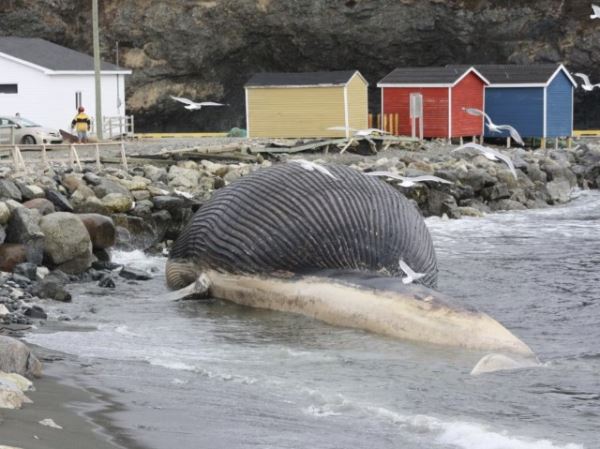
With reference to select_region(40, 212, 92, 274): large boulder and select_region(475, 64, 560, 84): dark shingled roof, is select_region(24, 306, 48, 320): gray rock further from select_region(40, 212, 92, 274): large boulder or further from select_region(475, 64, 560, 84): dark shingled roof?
select_region(475, 64, 560, 84): dark shingled roof

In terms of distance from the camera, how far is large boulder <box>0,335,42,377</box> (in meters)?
9.62

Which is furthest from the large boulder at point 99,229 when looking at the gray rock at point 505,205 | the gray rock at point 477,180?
the gray rock at point 505,205

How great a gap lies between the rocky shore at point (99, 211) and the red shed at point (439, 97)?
12288 millimetres

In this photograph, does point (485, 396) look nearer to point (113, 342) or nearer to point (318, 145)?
point (113, 342)

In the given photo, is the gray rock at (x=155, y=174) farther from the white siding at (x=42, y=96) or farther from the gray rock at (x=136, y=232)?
the white siding at (x=42, y=96)

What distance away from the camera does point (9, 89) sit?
45469 millimetres

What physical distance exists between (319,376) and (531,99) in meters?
35.2

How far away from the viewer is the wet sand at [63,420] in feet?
25.4

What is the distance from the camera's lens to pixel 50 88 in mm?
45062

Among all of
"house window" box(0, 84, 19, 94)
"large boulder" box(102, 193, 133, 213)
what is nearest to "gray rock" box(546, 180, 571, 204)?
"large boulder" box(102, 193, 133, 213)

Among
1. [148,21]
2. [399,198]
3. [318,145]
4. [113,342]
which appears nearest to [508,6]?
[148,21]

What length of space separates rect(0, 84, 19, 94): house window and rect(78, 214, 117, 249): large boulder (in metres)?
29.1

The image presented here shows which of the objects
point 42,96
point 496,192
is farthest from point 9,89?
point 496,192

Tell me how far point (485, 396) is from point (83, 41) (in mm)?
51133
